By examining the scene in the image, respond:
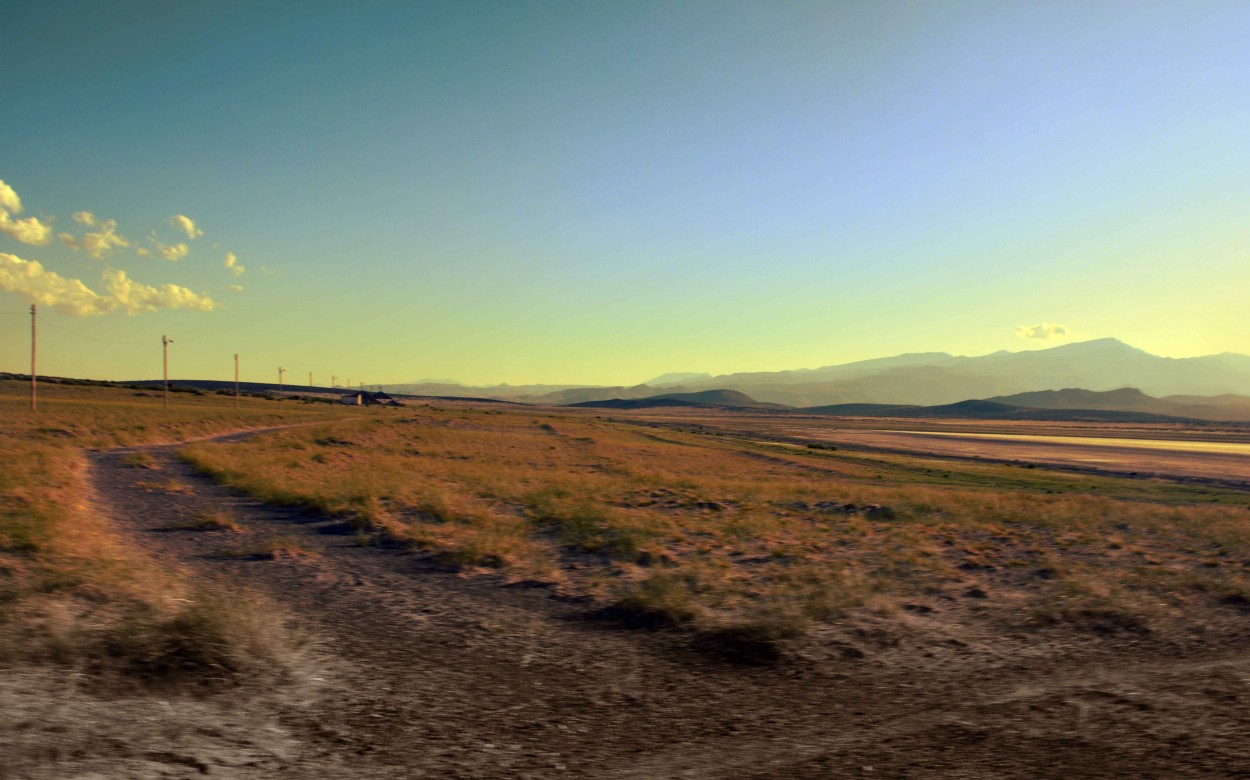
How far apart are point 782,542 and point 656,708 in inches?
345

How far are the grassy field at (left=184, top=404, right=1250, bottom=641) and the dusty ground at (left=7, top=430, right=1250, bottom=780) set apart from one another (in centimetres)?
90

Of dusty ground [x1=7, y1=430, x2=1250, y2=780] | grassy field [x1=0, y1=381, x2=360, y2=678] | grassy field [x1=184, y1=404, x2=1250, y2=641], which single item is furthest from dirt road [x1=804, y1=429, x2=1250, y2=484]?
grassy field [x1=0, y1=381, x2=360, y2=678]

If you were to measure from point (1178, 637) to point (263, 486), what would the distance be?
68.0 ft

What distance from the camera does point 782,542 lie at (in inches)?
562

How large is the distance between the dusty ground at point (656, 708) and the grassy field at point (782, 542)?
2.94ft

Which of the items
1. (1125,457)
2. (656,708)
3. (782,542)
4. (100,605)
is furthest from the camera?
(1125,457)

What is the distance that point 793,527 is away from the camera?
16250mm

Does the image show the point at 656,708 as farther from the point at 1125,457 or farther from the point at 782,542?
the point at 1125,457

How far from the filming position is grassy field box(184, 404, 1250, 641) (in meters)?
9.41

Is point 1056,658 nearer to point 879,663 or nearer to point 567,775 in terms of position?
point 879,663

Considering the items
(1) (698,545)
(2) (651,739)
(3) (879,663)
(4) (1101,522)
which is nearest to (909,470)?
(4) (1101,522)

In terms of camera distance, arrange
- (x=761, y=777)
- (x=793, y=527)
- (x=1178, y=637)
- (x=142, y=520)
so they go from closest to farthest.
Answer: (x=761, y=777) → (x=1178, y=637) → (x=142, y=520) → (x=793, y=527)

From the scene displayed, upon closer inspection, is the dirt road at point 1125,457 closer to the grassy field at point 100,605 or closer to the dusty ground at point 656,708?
the dusty ground at point 656,708

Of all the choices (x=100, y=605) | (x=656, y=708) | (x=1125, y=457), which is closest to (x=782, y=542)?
(x=656, y=708)
